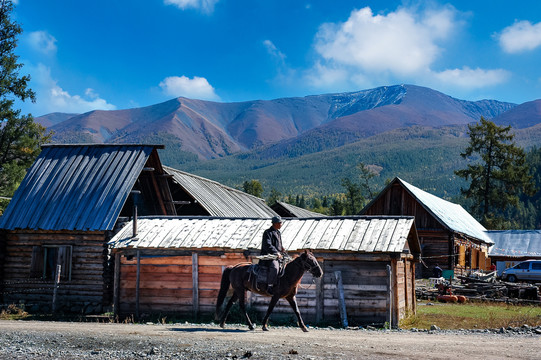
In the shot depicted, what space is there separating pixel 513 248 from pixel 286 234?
33.5m

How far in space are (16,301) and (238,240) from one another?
427 inches

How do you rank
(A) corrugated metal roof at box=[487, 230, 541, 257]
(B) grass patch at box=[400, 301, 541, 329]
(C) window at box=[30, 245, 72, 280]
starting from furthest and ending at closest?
1. (A) corrugated metal roof at box=[487, 230, 541, 257]
2. (C) window at box=[30, 245, 72, 280]
3. (B) grass patch at box=[400, 301, 541, 329]

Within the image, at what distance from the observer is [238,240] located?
66.0 feet

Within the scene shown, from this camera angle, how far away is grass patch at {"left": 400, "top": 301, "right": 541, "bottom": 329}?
18553mm

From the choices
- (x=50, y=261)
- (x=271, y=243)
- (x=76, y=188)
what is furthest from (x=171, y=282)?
(x=76, y=188)

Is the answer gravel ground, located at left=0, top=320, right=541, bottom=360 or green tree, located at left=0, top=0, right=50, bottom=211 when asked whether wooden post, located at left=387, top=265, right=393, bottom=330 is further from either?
green tree, located at left=0, top=0, right=50, bottom=211

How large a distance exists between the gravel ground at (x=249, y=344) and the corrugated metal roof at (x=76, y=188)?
8.45 meters

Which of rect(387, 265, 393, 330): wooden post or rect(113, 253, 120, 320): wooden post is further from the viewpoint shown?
rect(113, 253, 120, 320): wooden post

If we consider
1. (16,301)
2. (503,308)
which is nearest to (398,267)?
(503,308)

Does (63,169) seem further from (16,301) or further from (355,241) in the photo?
(355,241)

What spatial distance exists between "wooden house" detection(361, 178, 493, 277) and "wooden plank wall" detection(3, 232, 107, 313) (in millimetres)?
22914

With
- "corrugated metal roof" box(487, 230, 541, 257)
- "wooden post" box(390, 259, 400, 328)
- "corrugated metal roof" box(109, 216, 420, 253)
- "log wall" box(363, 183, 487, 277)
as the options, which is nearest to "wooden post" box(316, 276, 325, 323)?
"corrugated metal roof" box(109, 216, 420, 253)

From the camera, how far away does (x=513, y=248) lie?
47.4 m

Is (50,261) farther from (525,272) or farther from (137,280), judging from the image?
(525,272)
